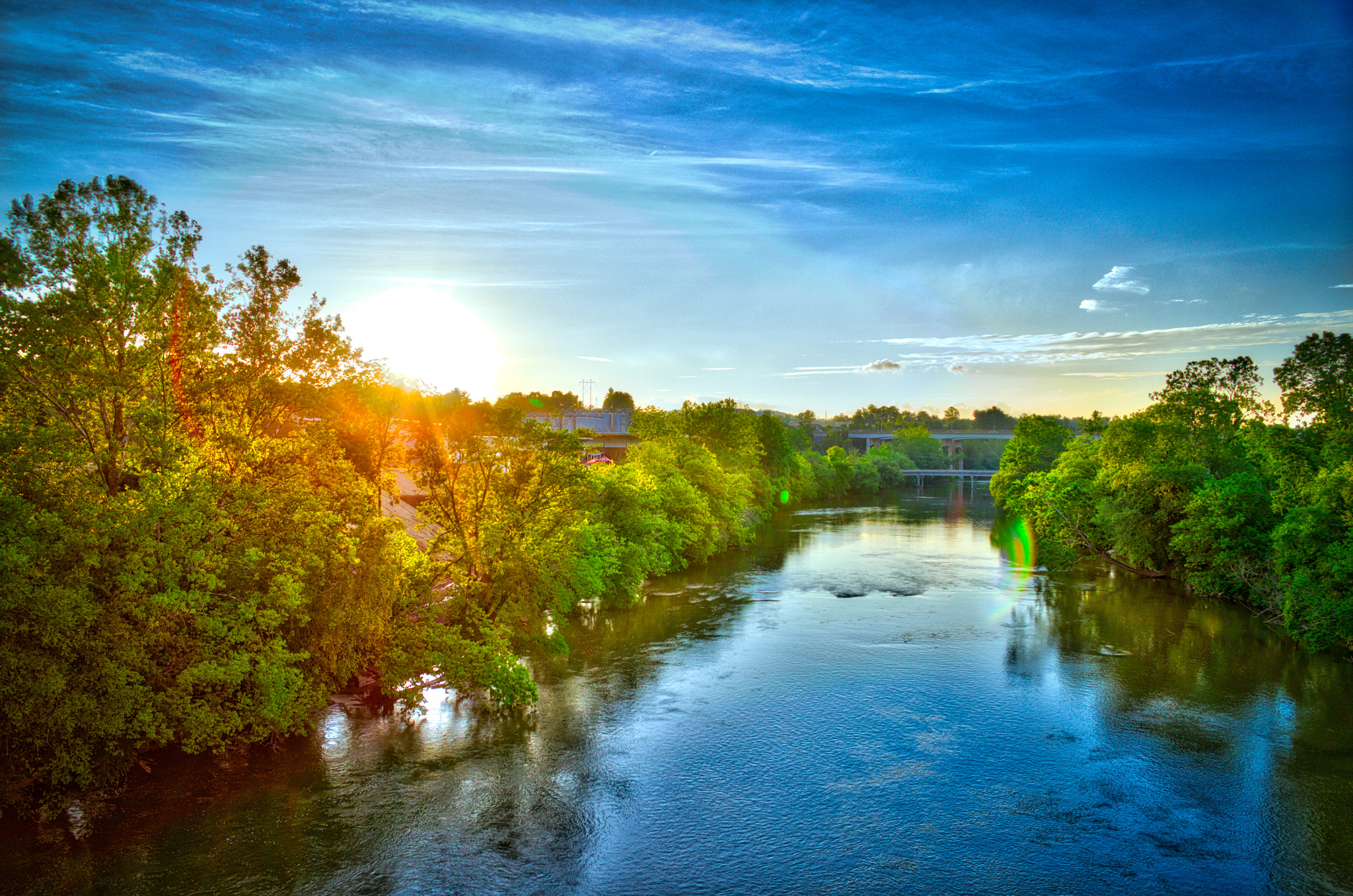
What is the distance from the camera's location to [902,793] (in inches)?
958

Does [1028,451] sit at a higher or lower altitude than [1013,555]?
higher

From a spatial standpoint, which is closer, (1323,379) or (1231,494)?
(1323,379)

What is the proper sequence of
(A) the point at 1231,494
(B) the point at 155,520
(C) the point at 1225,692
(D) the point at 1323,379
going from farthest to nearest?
(A) the point at 1231,494 < (D) the point at 1323,379 < (C) the point at 1225,692 < (B) the point at 155,520

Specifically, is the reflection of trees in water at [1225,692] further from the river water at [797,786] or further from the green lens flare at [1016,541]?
the green lens flare at [1016,541]

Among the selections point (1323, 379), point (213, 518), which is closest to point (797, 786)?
point (213, 518)

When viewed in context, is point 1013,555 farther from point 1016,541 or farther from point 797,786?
point 797,786

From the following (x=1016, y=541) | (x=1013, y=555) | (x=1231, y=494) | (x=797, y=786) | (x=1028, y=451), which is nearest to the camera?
(x=797, y=786)

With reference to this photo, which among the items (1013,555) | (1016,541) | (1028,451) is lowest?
(1013,555)

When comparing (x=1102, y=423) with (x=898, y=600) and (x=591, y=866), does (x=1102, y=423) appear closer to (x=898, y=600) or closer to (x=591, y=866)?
(x=898, y=600)

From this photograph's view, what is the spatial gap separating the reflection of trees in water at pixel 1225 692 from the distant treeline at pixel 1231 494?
2734mm

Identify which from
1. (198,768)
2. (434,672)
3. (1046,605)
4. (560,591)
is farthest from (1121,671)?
(198,768)

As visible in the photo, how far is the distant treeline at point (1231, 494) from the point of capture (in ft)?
124

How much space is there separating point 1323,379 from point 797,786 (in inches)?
1408

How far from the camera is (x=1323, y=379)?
132 ft
